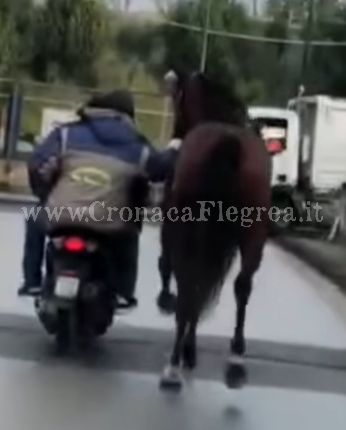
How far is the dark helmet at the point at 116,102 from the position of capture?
3.88m

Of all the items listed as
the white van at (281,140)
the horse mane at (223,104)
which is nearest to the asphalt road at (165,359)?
the white van at (281,140)

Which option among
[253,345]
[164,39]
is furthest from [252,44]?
[253,345]

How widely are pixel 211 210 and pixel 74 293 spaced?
0.31 meters

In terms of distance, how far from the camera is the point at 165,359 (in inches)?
156

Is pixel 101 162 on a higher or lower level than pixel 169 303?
higher

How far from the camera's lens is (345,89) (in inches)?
154

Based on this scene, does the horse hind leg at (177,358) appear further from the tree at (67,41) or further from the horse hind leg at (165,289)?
the tree at (67,41)

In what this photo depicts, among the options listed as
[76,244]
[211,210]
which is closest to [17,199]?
[76,244]

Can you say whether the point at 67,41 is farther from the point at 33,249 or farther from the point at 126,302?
the point at 126,302

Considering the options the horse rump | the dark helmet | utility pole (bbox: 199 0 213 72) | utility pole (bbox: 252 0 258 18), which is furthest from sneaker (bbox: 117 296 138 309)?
utility pole (bbox: 252 0 258 18)

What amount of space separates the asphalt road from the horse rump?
0.18ft

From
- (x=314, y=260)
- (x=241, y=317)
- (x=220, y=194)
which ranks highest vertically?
(x=220, y=194)

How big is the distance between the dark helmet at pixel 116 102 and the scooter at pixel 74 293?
24 centimetres

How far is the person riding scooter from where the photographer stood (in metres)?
3.90
